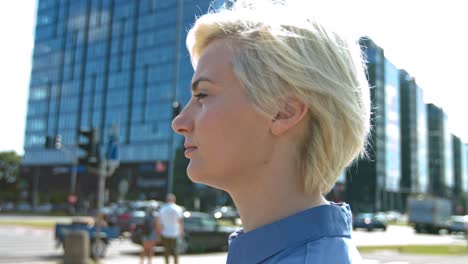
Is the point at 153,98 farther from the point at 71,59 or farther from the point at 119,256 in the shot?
the point at 119,256

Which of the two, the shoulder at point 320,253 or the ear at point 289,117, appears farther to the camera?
the ear at point 289,117

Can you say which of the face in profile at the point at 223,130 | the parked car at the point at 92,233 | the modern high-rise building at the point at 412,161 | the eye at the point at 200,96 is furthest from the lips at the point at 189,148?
the modern high-rise building at the point at 412,161

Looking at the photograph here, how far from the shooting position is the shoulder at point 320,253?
3.00 ft

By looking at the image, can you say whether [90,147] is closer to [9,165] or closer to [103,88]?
[103,88]

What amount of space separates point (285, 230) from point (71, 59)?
293ft

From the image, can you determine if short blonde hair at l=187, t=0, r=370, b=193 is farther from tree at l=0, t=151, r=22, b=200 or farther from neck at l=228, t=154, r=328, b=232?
tree at l=0, t=151, r=22, b=200

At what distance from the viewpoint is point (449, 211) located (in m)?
39.0

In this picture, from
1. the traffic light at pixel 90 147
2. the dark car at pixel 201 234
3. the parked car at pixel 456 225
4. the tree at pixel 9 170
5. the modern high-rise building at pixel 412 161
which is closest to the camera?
the traffic light at pixel 90 147

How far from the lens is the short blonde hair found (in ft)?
3.56

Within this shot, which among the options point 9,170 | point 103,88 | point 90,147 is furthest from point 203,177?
point 9,170

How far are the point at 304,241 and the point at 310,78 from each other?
36cm

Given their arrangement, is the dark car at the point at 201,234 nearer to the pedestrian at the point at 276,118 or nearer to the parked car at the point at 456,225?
the pedestrian at the point at 276,118

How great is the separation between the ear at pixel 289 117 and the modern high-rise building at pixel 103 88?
6140cm

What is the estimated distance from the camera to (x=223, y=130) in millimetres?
1100
